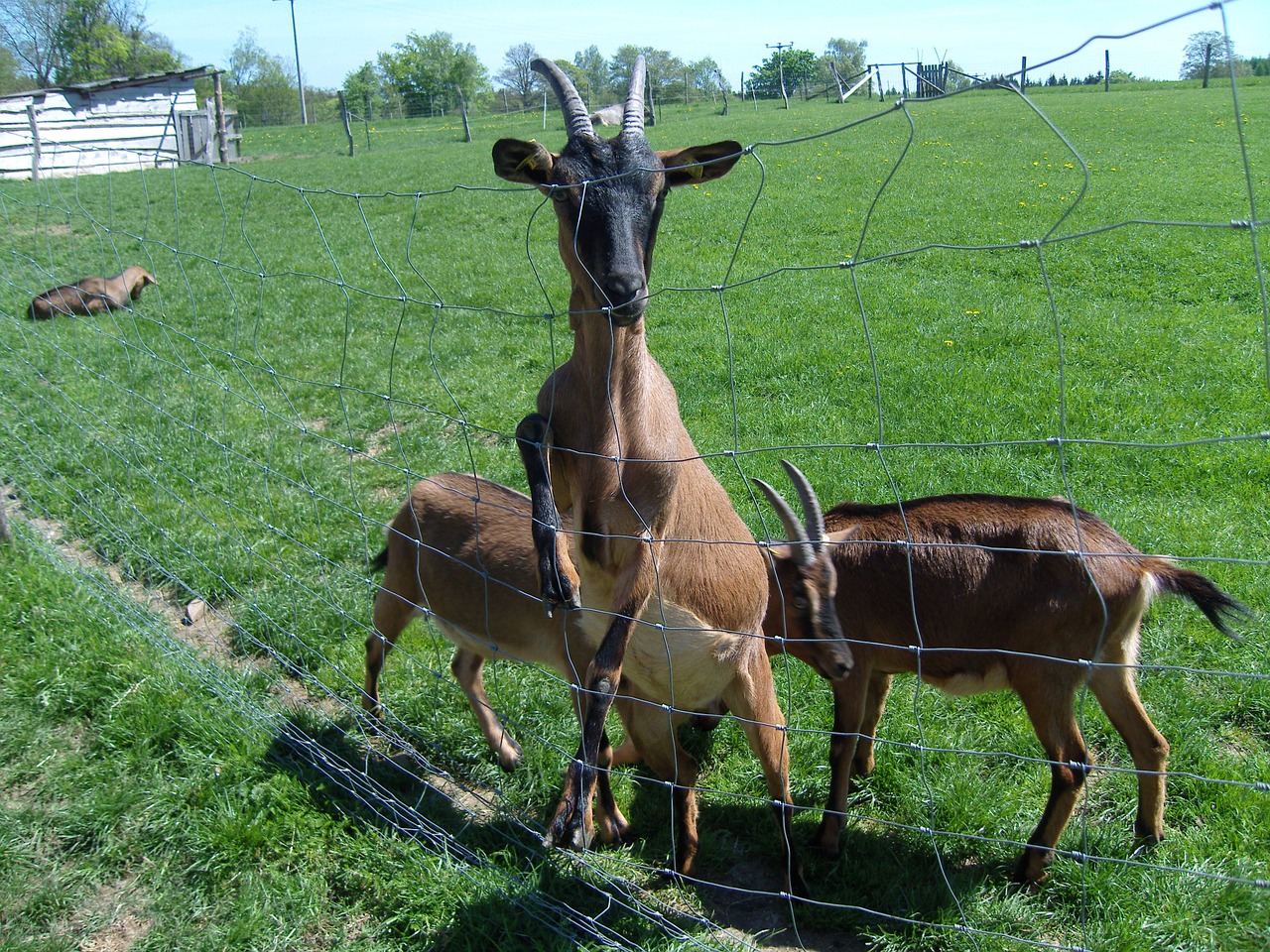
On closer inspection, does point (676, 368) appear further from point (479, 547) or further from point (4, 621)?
point (4, 621)

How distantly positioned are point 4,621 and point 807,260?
362 inches

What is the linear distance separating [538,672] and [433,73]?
58740mm

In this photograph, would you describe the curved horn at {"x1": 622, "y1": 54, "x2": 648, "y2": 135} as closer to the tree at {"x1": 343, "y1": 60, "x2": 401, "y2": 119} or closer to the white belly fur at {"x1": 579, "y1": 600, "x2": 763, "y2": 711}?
the white belly fur at {"x1": 579, "y1": 600, "x2": 763, "y2": 711}

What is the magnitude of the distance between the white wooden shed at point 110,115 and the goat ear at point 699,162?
95.7 ft

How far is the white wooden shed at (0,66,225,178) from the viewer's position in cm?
2802

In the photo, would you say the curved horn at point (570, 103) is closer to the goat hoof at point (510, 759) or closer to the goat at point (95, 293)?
the goat hoof at point (510, 759)

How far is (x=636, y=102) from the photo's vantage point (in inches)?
123

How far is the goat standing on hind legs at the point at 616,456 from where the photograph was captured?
293 cm

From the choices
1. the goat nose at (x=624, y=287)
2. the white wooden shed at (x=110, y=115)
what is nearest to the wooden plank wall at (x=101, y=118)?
the white wooden shed at (x=110, y=115)

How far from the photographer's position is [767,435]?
21.9ft

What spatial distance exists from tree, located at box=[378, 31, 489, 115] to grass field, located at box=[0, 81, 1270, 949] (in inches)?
1815

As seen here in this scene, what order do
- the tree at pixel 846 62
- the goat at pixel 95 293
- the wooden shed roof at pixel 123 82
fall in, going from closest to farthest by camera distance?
the tree at pixel 846 62, the goat at pixel 95 293, the wooden shed roof at pixel 123 82

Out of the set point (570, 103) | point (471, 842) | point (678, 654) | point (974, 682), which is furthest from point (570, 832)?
point (570, 103)

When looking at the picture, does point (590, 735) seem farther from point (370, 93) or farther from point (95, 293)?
point (370, 93)
